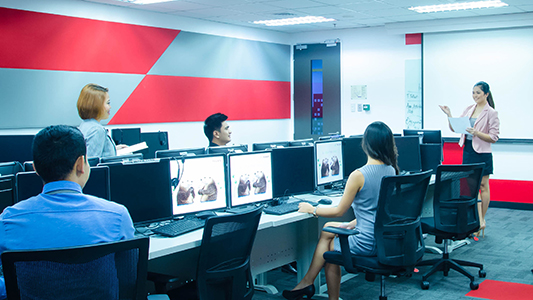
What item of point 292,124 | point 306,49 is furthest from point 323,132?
point 306,49

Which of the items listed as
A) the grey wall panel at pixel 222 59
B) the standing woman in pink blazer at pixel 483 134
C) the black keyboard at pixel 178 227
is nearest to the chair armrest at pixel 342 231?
the black keyboard at pixel 178 227

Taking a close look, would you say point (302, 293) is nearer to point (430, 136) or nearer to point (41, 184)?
point (41, 184)

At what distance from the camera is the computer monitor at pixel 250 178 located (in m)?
3.43

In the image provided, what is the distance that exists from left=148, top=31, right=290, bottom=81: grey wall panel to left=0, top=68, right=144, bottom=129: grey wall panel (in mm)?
1189

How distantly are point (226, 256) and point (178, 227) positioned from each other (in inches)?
18.5

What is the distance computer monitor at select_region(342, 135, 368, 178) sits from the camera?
4.49m

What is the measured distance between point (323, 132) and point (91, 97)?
6.28m

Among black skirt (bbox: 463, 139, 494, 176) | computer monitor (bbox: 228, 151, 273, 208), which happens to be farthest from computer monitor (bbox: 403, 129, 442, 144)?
computer monitor (bbox: 228, 151, 273, 208)

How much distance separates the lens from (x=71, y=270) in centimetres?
161

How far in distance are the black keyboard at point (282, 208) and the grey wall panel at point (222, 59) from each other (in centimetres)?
400

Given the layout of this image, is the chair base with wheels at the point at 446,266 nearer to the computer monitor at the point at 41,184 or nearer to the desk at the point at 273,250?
the desk at the point at 273,250

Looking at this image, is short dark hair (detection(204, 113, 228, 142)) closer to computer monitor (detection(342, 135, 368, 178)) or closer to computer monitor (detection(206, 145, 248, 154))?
computer monitor (detection(206, 145, 248, 154))

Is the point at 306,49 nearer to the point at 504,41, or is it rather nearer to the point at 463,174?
the point at 504,41

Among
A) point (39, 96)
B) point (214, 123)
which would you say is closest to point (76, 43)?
point (39, 96)
